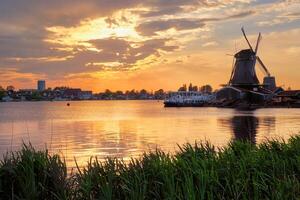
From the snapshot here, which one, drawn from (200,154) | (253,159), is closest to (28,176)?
(200,154)

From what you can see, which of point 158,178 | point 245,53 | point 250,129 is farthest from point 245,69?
point 158,178

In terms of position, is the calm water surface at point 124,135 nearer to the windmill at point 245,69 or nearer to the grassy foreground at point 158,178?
the grassy foreground at point 158,178

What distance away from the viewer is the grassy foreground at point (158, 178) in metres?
11.9

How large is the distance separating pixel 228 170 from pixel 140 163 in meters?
2.81

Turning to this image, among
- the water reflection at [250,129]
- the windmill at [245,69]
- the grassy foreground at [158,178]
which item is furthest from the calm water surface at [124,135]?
the windmill at [245,69]

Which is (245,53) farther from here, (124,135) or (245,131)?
(124,135)

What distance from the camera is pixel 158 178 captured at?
12.9 metres

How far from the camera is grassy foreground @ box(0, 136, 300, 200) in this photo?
11898 millimetres

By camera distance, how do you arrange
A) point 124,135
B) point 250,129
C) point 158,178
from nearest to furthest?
point 158,178 → point 124,135 → point 250,129

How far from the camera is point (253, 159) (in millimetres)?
14836

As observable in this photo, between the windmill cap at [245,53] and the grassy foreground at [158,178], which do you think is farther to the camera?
the windmill cap at [245,53]

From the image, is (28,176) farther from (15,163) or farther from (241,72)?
(241,72)

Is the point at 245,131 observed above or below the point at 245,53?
Result: below

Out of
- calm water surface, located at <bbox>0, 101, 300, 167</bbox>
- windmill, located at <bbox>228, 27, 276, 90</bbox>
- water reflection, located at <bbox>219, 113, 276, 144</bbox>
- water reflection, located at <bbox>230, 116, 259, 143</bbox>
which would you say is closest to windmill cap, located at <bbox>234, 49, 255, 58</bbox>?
windmill, located at <bbox>228, 27, 276, 90</bbox>
